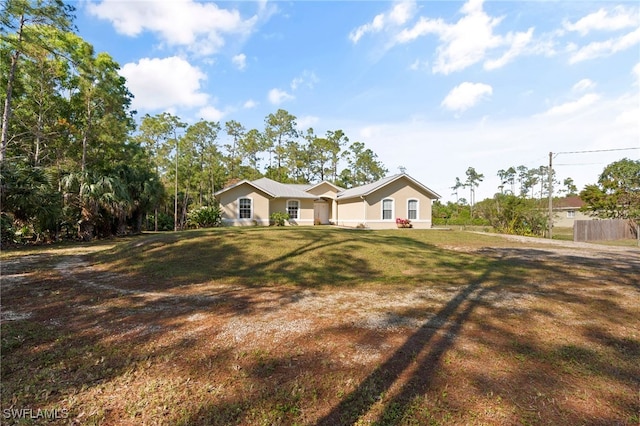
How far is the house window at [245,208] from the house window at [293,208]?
123 inches

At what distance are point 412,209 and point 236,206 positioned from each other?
13190 mm

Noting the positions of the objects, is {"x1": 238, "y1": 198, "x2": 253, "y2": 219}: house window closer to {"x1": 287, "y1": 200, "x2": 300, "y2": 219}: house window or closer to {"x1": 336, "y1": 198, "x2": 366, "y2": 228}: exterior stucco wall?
{"x1": 287, "y1": 200, "x2": 300, "y2": 219}: house window

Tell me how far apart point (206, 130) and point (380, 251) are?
33.2 m

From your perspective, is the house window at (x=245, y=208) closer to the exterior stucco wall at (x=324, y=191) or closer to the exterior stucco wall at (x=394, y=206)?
the exterior stucco wall at (x=324, y=191)

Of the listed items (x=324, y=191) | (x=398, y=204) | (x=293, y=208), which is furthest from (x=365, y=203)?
(x=324, y=191)

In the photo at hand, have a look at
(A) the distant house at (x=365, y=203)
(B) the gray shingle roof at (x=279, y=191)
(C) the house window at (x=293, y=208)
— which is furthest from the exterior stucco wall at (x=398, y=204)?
(C) the house window at (x=293, y=208)

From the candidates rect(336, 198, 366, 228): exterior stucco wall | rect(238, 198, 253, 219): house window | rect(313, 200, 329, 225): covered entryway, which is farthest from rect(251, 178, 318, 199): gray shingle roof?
rect(313, 200, 329, 225): covered entryway

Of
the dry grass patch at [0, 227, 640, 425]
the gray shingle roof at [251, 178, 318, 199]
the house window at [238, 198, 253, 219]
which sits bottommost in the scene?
the dry grass patch at [0, 227, 640, 425]

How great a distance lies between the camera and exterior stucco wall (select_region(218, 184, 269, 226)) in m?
22.3

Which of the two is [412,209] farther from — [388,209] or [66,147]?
[66,147]

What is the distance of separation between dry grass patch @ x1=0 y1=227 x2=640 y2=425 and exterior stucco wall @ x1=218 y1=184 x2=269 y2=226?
48.3ft

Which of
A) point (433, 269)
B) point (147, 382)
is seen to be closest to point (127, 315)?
point (147, 382)

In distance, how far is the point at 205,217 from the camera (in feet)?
70.4

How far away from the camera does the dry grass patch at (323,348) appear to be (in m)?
2.48
